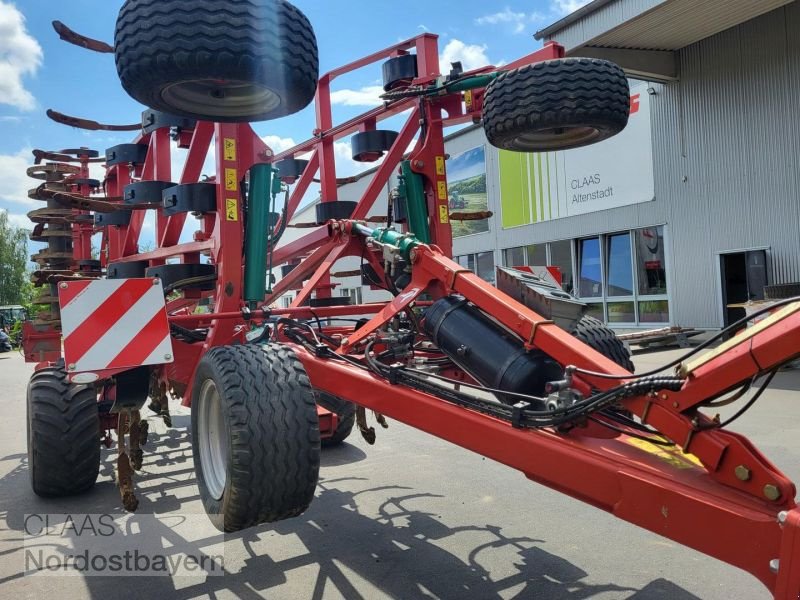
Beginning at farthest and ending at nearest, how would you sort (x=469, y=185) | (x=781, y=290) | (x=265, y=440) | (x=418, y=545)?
(x=469, y=185), (x=781, y=290), (x=418, y=545), (x=265, y=440)

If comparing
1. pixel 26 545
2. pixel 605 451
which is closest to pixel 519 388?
pixel 605 451

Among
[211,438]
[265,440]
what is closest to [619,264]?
[211,438]

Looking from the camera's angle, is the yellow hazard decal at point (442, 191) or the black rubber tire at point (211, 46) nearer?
the black rubber tire at point (211, 46)

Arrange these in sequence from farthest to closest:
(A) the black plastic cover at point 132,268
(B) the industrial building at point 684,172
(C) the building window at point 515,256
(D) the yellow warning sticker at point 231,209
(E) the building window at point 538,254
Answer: (C) the building window at point 515,256 → (E) the building window at point 538,254 → (B) the industrial building at point 684,172 → (A) the black plastic cover at point 132,268 → (D) the yellow warning sticker at point 231,209

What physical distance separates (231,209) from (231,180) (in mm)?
189

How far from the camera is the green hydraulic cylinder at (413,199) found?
17.4 feet

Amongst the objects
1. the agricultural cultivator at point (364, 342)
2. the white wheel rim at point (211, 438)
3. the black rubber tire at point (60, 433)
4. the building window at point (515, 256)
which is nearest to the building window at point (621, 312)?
the building window at point (515, 256)

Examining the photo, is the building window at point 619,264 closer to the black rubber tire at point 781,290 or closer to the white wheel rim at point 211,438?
the black rubber tire at point 781,290

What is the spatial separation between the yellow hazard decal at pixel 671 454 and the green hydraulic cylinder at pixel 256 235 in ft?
8.80

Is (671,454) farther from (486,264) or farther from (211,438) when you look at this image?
(486,264)

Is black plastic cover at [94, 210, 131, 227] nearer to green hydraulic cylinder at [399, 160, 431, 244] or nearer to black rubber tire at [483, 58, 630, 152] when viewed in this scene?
green hydraulic cylinder at [399, 160, 431, 244]

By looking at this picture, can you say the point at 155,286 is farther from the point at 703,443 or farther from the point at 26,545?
the point at 703,443

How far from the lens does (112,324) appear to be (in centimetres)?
340

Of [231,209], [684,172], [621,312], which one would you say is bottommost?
[621,312]
